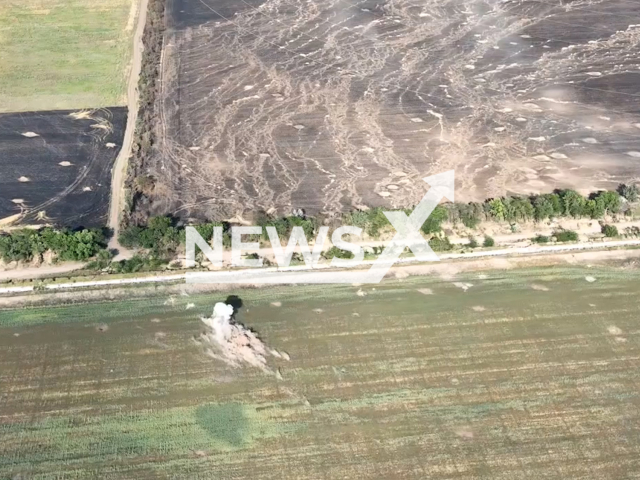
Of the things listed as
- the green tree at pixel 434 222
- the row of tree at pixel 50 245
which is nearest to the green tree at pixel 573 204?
the green tree at pixel 434 222

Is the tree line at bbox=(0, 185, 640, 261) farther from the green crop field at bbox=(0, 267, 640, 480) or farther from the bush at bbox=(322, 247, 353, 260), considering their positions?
the green crop field at bbox=(0, 267, 640, 480)

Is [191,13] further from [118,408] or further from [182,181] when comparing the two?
[118,408]

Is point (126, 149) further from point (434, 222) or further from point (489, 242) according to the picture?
point (489, 242)

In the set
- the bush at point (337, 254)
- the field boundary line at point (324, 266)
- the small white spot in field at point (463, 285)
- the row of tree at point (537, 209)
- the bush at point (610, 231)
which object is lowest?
the small white spot in field at point (463, 285)

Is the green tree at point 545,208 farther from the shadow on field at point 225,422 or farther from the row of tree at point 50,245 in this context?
the row of tree at point 50,245

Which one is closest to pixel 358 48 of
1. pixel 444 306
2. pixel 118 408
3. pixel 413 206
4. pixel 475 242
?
pixel 413 206
